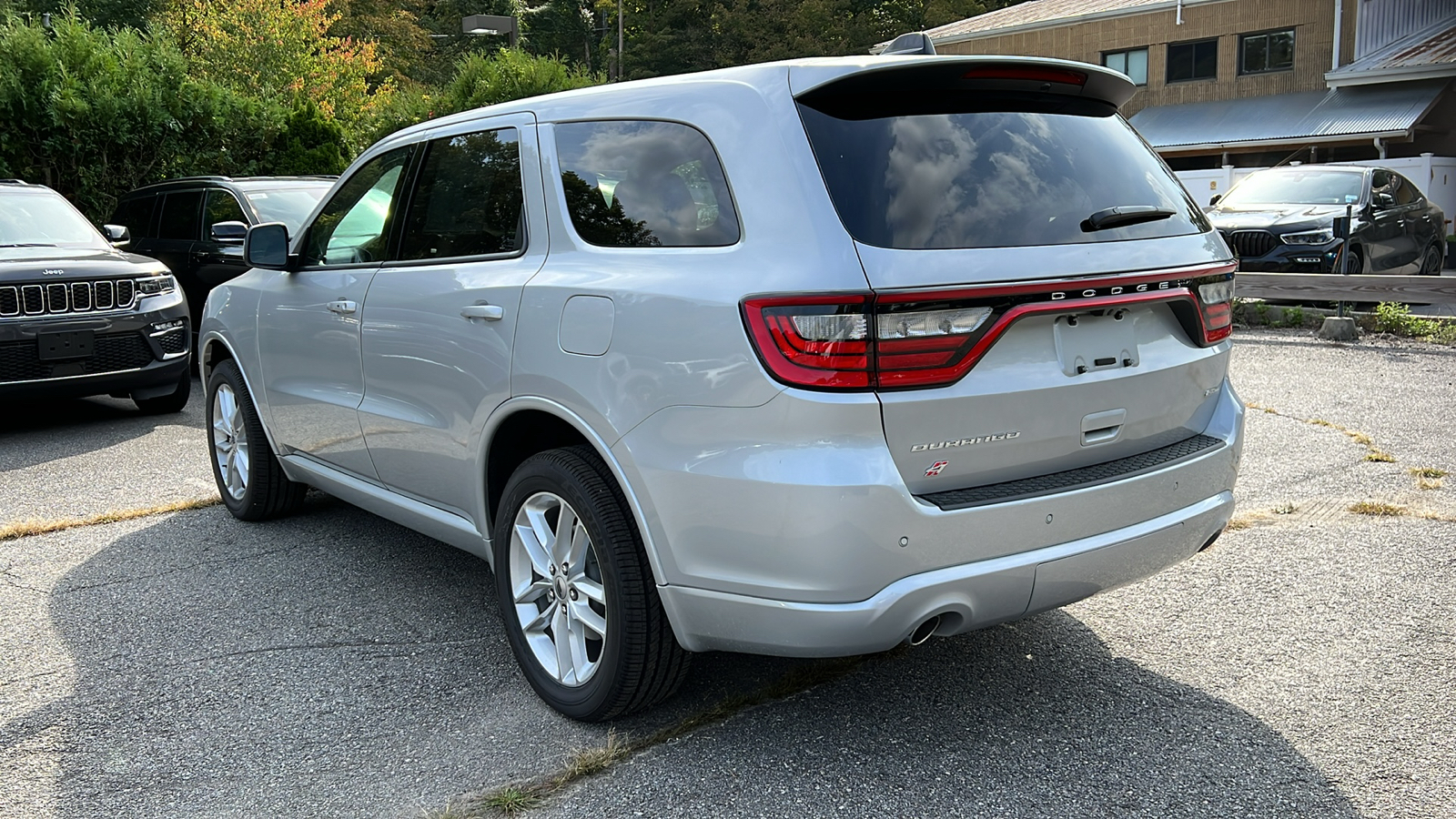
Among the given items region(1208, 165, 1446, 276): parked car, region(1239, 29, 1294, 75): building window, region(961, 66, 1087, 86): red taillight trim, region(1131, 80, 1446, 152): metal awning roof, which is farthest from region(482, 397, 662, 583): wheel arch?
region(1239, 29, 1294, 75): building window

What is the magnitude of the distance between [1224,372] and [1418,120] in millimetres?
26112

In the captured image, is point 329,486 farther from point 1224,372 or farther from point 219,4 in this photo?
point 219,4

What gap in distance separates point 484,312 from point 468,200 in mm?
575

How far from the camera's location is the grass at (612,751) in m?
3.03

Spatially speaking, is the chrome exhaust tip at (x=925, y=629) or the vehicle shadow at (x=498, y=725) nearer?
the chrome exhaust tip at (x=925, y=629)

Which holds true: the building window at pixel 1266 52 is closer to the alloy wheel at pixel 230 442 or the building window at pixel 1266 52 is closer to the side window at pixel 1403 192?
the side window at pixel 1403 192

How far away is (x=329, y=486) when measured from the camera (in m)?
4.97

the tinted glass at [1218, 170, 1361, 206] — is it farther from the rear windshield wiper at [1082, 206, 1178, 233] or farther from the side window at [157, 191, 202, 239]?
the rear windshield wiper at [1082, 206, 1178, 233]

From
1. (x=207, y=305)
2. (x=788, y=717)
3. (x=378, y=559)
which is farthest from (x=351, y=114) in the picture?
(x=788, y=717)

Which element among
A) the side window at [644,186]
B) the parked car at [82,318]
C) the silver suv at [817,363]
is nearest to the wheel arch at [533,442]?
the silver suv at [817,363]

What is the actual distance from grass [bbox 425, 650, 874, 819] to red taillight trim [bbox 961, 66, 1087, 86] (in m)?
1.85

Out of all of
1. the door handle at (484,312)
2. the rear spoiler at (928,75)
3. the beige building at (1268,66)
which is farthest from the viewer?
the beige building at (1268,66)

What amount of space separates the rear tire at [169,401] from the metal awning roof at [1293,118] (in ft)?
80.4

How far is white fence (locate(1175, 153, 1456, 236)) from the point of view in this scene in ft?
80.1
